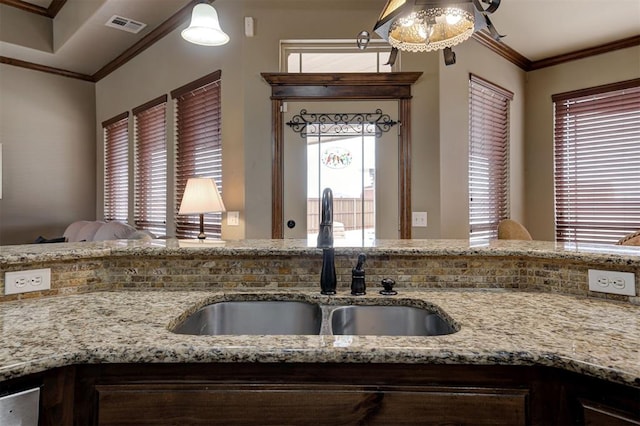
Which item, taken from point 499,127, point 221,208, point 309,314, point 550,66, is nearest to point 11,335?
point 309,314

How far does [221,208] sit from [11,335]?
6.79ft

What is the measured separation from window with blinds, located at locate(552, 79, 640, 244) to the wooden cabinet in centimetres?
370

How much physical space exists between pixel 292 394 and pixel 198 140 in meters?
3.02

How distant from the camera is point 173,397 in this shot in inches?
32.1

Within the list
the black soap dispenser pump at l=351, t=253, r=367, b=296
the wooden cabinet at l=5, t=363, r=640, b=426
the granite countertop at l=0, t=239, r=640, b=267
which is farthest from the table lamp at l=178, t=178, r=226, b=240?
the wooden cabinet at l=5, t=363, r=640, b=426

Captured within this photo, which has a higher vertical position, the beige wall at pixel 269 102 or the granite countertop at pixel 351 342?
the beige wall at pixel 269 102

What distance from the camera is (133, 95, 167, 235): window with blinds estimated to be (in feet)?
12.5

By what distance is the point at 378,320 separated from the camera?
1251 mm

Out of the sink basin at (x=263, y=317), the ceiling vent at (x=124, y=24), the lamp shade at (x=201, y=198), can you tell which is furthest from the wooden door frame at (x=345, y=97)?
the sink basin at (x=263, y=317)

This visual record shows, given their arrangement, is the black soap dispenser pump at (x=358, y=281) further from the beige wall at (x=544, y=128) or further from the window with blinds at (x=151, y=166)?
the beige wall at (x=544, y=128)

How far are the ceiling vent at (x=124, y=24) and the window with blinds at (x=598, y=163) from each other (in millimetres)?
4261

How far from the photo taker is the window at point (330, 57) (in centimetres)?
311

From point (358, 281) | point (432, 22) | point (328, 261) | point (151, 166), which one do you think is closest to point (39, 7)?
point (151, 166)

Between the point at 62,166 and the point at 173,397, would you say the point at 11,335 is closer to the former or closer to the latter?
the point at 173,397
